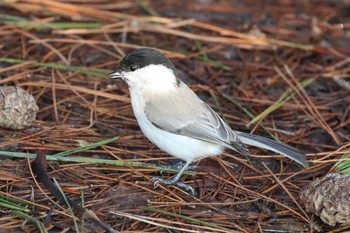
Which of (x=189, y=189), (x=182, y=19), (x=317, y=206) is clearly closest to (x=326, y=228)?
(x=317, y=206)

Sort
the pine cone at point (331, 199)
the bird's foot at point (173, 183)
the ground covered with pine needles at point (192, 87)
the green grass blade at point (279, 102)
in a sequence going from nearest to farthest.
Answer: the pine cone at point (331, 199)
the ground covered with pine needles at point (192, 87)
the bird's foot at point (173, 183)
the green grass blade at point (279, 102)

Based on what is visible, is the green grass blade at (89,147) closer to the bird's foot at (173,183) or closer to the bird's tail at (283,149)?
the bird's foot at (173,183)

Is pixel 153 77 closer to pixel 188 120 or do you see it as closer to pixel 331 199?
pixel 188 120

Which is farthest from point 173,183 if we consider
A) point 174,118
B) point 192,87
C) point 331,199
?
point 192,87

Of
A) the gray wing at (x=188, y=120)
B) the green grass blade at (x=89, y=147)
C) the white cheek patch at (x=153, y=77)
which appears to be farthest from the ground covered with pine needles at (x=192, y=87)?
the white cheek patch at (x=153, y=77)

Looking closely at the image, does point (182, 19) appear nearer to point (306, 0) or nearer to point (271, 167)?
point (306, 0)

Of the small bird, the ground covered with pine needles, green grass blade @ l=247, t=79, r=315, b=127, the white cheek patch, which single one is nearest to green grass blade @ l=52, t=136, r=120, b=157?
the ground covered with pine needles

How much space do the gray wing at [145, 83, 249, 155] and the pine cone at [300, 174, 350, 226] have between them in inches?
17.7

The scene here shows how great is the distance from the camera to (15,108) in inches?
132

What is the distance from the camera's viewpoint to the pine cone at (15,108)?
335cm

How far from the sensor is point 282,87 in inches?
171

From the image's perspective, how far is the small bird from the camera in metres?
3.21

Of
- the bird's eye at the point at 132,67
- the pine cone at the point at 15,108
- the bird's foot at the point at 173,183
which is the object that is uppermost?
the bird's eye at the point at 132,67

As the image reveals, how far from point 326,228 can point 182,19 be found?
2.67 meters
